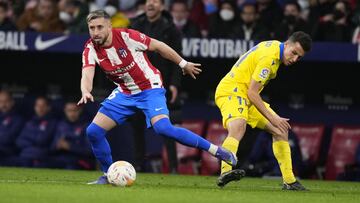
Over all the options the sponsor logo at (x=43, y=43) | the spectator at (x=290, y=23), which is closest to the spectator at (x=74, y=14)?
the sponsor logo at (x=43, y=43)

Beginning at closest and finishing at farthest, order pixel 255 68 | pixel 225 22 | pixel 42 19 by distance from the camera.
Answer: pixel 255 68, pixel 225 22, pixel 42 19

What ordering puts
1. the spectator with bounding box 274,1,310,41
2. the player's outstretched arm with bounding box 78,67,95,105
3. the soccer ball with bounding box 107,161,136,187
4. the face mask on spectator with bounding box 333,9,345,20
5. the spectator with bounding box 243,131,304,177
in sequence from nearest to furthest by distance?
the soccer ball with bounding box 107,161,136,187
the player's outstretched arm with bounding box 78,67,95,105
the spectator with bounding box 243,131,304,177
the spectator with bounding box 274,1,310,41
the face mask on spectator with bounding box 333,9,345,20

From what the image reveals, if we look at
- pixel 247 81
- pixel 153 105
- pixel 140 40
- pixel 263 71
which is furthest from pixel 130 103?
pixel 263 71

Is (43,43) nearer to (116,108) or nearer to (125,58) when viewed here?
(116,108)

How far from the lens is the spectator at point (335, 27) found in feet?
48.3

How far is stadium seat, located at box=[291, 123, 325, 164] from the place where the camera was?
15352 mm

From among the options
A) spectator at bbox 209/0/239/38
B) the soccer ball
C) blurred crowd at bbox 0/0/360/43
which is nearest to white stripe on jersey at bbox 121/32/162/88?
the soccer ball

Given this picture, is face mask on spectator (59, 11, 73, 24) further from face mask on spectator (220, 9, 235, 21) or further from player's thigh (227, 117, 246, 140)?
player's thigh (227, 117, 246, 140)

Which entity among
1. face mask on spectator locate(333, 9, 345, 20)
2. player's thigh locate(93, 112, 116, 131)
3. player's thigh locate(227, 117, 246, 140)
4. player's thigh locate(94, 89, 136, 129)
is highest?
face mask on spectator locate(333, 9, 345, 20)

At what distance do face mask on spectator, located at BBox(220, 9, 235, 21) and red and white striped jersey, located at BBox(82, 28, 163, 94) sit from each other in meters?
5.14

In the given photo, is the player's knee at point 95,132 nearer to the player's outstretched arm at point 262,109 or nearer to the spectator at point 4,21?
the player's outstretched arm at point 262,109

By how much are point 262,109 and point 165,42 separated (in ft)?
12.1

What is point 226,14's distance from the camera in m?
15.3

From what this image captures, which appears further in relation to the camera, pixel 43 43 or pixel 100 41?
pixel 43 43
